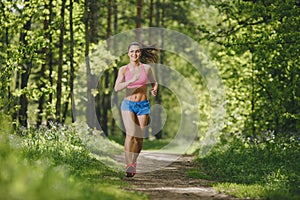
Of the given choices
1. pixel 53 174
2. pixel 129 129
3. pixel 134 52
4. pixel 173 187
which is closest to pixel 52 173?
pixel 53 174

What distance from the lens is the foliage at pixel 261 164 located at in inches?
380

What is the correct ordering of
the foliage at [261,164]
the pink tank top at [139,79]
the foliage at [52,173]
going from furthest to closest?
the pink tank top at [139,79]
the foliage at [261,164]
the foliage at [52,173]

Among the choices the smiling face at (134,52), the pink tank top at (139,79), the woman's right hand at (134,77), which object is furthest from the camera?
the smiling face at (134,52)

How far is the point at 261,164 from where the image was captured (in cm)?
1286

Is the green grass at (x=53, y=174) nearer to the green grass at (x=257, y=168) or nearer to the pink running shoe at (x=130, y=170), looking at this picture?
the pink running shoe at (x=130, y=170)

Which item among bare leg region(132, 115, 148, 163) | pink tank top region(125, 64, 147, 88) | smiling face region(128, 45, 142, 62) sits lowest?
bare leg region(132, 115, 148, 163)

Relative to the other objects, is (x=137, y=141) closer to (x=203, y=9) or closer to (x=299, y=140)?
(x=299, y=140)

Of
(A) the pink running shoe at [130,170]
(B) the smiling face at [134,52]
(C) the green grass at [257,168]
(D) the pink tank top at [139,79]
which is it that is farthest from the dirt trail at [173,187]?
(B) the smiling face at [134,52]

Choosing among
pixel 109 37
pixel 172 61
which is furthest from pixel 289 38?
pixel 172 61

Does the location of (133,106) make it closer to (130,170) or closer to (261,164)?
(130,170)

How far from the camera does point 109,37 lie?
3378 centimetres

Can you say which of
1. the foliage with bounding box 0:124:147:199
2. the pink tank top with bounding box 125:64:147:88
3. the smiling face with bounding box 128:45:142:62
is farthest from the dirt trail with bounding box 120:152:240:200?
the smiling face with bounding box 128:45:142:62

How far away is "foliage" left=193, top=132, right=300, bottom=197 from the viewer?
966cm

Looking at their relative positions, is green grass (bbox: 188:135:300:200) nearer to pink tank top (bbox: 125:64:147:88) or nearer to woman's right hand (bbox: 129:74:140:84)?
pink tank top (bbox: 125:64:147:88)
